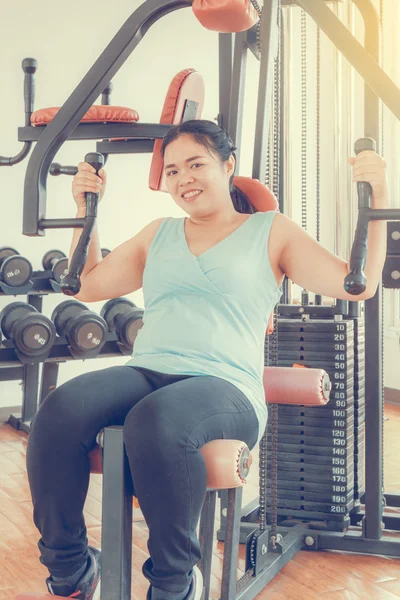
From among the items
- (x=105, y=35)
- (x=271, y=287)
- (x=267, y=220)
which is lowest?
(x=271, y=287)

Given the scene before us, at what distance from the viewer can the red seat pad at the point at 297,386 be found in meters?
1.47

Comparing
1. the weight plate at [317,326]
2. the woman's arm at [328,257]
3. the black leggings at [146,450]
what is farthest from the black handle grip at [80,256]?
the weight plate at [317,326]

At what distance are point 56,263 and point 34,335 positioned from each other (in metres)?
0.42

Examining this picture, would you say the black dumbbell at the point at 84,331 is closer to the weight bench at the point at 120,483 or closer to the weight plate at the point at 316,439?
the weight plate at the point at 316,439

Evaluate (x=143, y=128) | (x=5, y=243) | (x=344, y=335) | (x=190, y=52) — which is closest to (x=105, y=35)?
(x=190, y=52)

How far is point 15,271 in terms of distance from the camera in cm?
328

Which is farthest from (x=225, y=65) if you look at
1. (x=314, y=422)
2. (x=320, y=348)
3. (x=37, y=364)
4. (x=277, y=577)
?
(x=37, y=364)

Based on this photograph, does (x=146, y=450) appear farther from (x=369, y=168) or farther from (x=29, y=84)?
(x=29, y=84)

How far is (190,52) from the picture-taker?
4.30m

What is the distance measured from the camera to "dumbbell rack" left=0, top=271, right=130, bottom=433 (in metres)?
3.28

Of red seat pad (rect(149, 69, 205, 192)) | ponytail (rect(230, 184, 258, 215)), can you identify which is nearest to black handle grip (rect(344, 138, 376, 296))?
ponytail (rect(230, 184, 258, 215))

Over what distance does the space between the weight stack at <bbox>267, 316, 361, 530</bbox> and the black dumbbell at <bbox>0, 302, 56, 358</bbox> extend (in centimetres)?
131

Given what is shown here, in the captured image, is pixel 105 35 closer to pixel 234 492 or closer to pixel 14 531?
pixel 14 531

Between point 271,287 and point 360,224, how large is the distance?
1.10 feet
